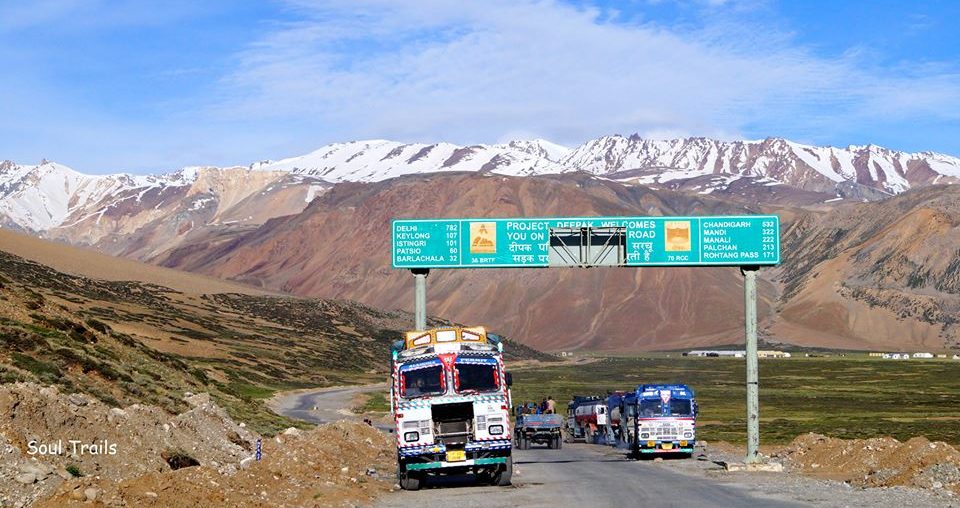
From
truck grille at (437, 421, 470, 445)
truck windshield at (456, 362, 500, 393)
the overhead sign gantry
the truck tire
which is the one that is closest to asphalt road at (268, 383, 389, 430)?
the overhead sign gantry

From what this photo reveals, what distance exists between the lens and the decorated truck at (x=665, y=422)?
49.4 m

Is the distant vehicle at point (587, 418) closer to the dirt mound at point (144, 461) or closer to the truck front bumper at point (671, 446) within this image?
the truck front bumper at point (671, 446)

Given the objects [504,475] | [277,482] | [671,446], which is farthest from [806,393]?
[277,482]

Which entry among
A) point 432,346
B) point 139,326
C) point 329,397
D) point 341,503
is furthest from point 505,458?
point 139,326

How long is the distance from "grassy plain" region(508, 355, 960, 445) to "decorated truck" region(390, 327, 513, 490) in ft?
110

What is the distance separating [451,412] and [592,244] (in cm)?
1525

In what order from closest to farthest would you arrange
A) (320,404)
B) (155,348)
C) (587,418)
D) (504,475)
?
(504,475)
(587,418)
(320,404)
(155,348)

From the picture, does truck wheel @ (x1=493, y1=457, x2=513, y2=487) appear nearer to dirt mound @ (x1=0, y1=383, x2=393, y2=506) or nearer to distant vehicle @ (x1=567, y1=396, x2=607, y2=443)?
dirt mound @ (x1=0, y1=383, x2=393, y2=506)

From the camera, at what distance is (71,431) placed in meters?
30.5

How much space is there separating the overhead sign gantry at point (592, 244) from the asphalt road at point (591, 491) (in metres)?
7.94

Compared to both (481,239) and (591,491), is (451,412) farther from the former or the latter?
(481,239)

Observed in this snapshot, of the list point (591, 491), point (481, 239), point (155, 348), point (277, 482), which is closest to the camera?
point (277, 482)

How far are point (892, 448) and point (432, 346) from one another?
16.8 metres

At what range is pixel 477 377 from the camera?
33.8 m
